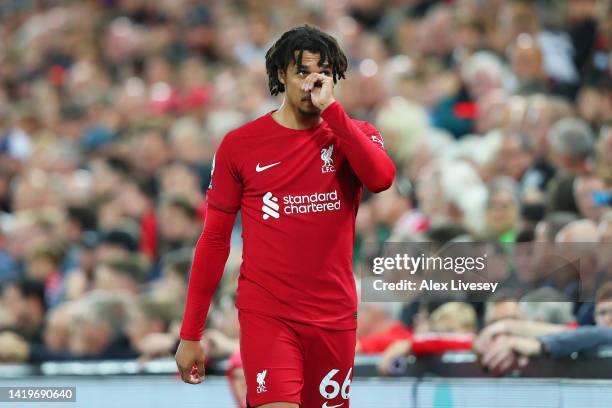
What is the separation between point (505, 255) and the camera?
5797mm

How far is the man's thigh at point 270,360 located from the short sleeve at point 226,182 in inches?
15.9

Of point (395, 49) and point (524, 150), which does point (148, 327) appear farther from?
point (395, 49)

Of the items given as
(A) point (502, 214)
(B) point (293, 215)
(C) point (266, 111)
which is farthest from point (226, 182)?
(C) point (266, 111)

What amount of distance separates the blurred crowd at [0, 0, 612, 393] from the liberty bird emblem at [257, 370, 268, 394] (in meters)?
1.55

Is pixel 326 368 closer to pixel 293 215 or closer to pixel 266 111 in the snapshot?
pixel 293 215

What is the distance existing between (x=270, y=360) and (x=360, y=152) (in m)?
0.79

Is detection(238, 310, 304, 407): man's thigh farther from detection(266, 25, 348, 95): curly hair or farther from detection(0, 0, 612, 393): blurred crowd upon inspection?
detection(0, 0, 612, 393): blurred crowd

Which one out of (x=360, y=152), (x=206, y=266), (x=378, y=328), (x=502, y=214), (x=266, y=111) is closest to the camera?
(x=360, y=152)

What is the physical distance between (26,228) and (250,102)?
2.13m

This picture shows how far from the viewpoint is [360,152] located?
405cm

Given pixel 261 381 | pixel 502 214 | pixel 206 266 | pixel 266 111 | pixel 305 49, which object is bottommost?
pixel 261 381

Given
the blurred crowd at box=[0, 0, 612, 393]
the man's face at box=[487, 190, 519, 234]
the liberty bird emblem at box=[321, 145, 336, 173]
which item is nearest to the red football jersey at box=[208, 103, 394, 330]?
the liberty bird emblem at box=[321, 145, 336, 173]

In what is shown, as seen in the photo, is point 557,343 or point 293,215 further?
point 557,343

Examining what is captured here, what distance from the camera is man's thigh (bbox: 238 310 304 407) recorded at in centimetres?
412
